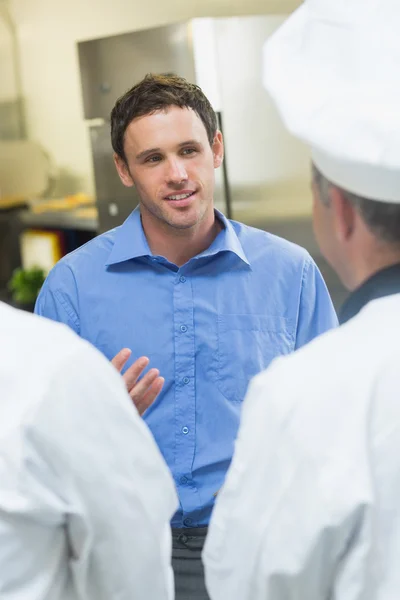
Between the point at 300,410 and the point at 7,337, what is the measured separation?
1.05 ft

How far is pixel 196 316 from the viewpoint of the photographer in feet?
5.49

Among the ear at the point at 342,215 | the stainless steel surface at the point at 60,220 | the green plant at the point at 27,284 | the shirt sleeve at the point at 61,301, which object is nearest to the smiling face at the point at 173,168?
the shirt sleeve at the point at 61,301

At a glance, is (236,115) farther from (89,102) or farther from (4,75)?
(4,75)

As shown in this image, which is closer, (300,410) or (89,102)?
(300,410)

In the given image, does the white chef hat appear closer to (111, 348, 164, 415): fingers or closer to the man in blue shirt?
(111, 348, 164, 415): fingers

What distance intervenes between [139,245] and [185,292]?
0.14m

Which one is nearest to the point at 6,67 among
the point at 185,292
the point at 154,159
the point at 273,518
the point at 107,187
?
the point at 107,187

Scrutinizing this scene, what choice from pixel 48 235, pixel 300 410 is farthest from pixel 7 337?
pixel 48 235

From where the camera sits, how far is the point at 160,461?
3.25ft

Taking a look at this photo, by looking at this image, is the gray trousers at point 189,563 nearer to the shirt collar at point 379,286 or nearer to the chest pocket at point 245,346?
the chest pocket at point 245,346

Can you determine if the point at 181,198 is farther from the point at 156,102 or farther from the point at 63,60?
the point at 63,60

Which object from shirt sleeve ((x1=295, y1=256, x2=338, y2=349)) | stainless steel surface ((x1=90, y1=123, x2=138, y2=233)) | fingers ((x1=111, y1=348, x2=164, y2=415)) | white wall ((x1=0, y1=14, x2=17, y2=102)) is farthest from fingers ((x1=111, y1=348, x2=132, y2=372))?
white wall ((x1=0, y1=14, x2=17, y2=102))

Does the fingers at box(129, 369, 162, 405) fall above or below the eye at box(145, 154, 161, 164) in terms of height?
below

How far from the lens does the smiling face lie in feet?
5.57
